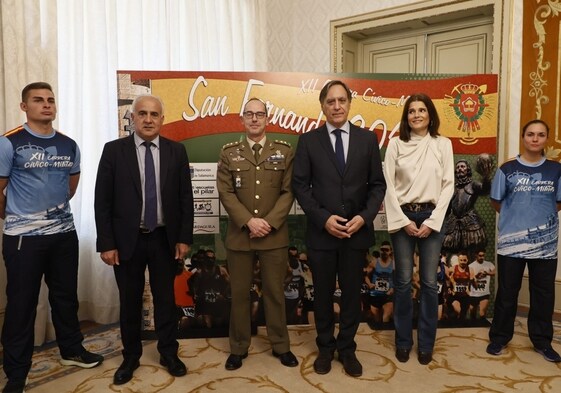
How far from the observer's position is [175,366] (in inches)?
93.6

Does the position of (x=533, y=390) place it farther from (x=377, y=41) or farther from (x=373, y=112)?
(x=377, y=41)

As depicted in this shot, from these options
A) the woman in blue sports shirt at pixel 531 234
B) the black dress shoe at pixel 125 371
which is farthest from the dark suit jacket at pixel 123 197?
the woman in blue sports shirt at pixel 531 234

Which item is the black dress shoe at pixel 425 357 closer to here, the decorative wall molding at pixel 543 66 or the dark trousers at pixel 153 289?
the dark trousers at pixel 153 289

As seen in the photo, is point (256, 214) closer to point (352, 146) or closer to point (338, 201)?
point (338, 201)

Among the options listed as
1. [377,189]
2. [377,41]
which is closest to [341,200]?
[377,189]

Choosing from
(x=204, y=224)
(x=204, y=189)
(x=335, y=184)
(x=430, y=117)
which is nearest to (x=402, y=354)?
(x=335, y=184)

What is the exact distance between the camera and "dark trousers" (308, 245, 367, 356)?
238 cm

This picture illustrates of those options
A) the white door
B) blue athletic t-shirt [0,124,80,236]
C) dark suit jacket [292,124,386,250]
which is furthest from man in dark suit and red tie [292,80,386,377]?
the white door

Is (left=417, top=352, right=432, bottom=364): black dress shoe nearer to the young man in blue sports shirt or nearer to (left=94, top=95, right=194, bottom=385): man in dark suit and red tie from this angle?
(left=94, top=95, right=194, bottom=385): man in dark suit and red tie

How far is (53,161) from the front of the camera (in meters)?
2.32

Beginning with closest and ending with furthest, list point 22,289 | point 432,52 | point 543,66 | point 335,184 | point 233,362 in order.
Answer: point 22,289 < point 335,184 < point 233,362 < point 543,66 < point 432,52

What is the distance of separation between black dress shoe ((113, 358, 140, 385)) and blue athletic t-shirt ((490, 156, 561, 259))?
2.21 meters

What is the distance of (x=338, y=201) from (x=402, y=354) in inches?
38.9

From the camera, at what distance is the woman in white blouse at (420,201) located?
2.47 meters
